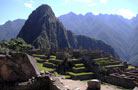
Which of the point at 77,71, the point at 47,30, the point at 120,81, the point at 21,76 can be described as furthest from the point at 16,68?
the point at 47,30

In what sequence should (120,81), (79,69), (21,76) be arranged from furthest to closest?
1. (79,69)
2. (120,81)
3. (21,76)

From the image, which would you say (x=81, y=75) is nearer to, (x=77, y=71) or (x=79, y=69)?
(x=77, y=71)

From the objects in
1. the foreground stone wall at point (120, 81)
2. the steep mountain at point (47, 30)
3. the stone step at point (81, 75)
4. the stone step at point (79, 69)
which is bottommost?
the foreground stone wall at point (120, 81)

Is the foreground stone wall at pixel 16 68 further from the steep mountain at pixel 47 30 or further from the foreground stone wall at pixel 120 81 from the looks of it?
the steep mountain at pixel 47 30

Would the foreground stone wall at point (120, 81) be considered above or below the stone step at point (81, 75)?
below

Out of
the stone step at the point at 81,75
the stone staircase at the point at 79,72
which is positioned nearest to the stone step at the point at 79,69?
the stone staircase at the point at 79,72

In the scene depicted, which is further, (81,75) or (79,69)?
(79,69)

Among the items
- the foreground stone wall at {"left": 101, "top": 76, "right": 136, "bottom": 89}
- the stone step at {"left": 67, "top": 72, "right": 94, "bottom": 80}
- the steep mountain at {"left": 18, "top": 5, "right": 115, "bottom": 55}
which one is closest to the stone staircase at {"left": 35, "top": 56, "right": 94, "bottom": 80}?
the stone step at {"left": 67, "top": 72, "right": 94, "bottom": 80}

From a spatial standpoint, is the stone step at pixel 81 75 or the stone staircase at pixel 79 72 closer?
the stone step at pixel 81 75

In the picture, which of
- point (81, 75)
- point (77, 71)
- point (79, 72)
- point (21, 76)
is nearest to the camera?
point (21, 76)

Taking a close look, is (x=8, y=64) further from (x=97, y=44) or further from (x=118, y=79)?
(x=97, y=44)

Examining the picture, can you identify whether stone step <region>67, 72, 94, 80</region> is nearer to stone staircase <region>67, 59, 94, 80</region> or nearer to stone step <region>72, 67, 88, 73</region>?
stone staircase <region>67, 59, 94, 80</region>

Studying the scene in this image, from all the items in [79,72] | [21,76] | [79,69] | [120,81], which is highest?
[21,76]

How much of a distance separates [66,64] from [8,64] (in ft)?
108
